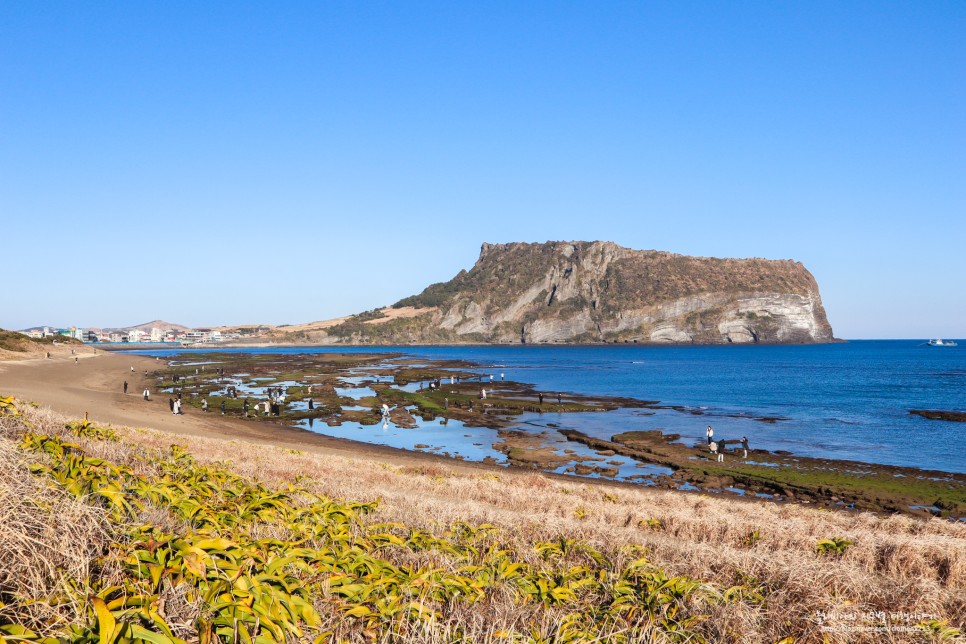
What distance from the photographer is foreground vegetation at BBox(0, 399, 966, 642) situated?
2.65 meters

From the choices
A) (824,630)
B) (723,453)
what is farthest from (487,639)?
(723,453)

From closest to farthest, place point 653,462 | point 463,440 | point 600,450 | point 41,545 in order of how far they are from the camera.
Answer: point 41,545
point 653,462
point 600,450
point 463,440

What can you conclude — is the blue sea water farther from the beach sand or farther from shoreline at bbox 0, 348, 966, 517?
the beach sand

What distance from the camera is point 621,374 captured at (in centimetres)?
9369

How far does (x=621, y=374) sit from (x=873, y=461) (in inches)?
2467

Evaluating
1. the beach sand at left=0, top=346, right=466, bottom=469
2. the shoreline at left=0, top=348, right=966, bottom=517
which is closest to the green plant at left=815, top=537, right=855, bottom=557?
the shoreline at left=0, top=348, right=966, bottom=517

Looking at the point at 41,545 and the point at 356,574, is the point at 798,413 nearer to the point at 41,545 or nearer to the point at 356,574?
the point at 356,574

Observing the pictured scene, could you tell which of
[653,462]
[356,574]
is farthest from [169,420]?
[356,574]

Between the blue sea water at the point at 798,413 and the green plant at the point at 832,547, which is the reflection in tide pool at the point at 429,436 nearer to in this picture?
the blue sea water at the point at 798,413

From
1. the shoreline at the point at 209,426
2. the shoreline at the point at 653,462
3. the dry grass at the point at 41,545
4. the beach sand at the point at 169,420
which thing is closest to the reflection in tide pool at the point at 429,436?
the shoreline at the point at 653,462

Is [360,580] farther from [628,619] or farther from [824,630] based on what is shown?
[824,630]

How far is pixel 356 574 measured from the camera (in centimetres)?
373

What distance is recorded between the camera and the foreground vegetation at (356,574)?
2648mm

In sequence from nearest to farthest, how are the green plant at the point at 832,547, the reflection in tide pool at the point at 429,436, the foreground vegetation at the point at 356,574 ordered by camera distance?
the foreground vegetation at the point at 356,574 < the green plant at the point at 832,547 < the reflection in tide pool at the point at 429,436
